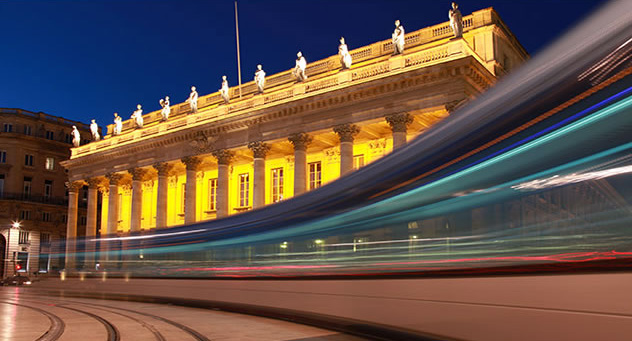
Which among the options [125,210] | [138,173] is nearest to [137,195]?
[138,173]

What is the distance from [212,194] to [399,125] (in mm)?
19759

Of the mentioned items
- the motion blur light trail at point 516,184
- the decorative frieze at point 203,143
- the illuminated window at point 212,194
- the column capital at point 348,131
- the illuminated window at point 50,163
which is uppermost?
the illuminated window at point 50,163

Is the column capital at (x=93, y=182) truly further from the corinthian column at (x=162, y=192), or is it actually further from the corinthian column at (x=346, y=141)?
the corinthian column at (x=346, y=141)

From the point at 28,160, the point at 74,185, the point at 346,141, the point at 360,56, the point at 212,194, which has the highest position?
the point at 360,56

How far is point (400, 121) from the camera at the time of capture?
27.4m

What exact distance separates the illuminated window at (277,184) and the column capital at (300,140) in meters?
6.38


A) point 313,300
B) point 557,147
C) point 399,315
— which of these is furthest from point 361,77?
point 557,147

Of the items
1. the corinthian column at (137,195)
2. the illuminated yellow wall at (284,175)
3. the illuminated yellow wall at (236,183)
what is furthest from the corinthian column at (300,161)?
the corinthian column at (137,195)

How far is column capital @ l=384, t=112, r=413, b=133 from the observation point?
2731 cm

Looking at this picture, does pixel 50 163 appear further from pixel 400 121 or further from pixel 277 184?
pixel 400 121

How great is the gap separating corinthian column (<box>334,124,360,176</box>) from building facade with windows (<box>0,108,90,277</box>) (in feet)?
125

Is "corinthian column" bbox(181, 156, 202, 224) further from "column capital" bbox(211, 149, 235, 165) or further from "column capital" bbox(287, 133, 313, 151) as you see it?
"column capital" bbox(287, 133, 313, 151)

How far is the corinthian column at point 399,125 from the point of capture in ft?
89.5

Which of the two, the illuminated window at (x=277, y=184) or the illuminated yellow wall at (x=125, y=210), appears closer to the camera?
the illuminated window at (x=277, y=184)
